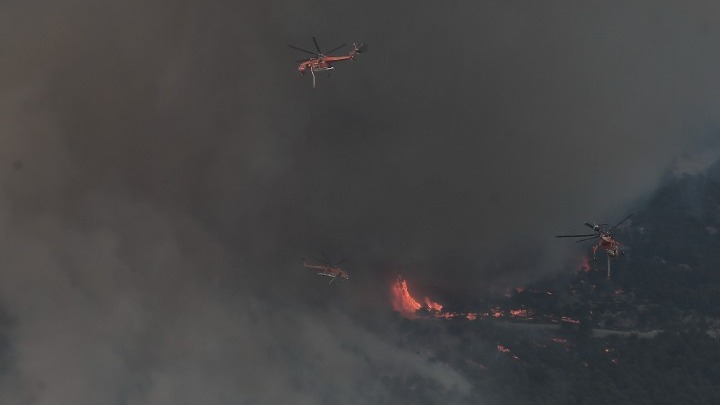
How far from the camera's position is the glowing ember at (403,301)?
583 ft

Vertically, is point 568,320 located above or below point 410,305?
above

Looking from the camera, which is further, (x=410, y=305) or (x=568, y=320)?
(x=410, y=305)

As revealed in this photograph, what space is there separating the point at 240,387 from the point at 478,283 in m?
68.3

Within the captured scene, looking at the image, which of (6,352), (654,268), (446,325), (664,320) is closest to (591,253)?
(654,268)

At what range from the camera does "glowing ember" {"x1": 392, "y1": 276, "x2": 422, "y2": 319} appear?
178m

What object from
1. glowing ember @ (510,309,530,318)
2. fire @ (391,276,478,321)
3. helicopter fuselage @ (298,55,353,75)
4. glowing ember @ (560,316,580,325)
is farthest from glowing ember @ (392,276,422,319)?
helicopter fuselage @ (298,55,353,75)

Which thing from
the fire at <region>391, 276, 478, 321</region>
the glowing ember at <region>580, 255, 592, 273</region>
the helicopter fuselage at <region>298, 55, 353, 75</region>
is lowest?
the helicopter fuselage at <region>298, 55, 353, 75</region>

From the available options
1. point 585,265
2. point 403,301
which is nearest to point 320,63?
point 403,301

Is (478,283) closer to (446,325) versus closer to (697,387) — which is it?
(446,325)

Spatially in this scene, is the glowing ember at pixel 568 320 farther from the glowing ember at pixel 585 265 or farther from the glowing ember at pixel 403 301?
the glowing ember at pixel 403 301

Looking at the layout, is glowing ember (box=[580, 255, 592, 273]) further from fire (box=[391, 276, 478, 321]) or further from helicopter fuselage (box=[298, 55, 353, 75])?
helicopter fuselage (box=[298, 55, 353, 75])

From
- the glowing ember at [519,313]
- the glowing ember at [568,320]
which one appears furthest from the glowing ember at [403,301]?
the glowing ember at [568,320]

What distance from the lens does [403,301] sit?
181 metres

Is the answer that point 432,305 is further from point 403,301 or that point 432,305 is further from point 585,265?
point 585,265
